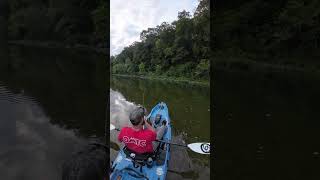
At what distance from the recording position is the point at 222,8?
51.9 feet

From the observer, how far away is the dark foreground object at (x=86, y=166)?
3180 mm

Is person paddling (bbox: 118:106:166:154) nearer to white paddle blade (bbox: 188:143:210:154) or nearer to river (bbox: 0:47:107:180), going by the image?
white paddle blade (bbox: 188:143:210:154)

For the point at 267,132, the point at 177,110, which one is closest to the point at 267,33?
the point at 177,110

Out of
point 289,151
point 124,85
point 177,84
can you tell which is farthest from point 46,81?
point 289,151

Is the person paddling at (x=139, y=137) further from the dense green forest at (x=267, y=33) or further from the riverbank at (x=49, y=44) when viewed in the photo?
the riverbank at (x=49, y=44)

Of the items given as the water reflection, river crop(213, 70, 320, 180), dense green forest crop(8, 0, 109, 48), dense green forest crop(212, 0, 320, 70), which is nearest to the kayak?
river crop(213, 70, 320, 180)

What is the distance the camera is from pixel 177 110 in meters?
8.02

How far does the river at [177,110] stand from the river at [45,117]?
2.64ft

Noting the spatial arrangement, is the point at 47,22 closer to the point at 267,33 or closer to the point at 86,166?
the point at 267,33

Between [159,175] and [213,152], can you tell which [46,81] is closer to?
[213,152]

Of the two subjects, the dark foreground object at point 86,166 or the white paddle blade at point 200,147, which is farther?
the white paddle blade at point 200,147

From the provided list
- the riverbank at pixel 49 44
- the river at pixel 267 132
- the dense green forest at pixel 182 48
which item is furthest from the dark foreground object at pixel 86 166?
the riverbank at pixel 49 44

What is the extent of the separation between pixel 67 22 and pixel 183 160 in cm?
1279

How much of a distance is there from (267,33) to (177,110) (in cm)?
894
